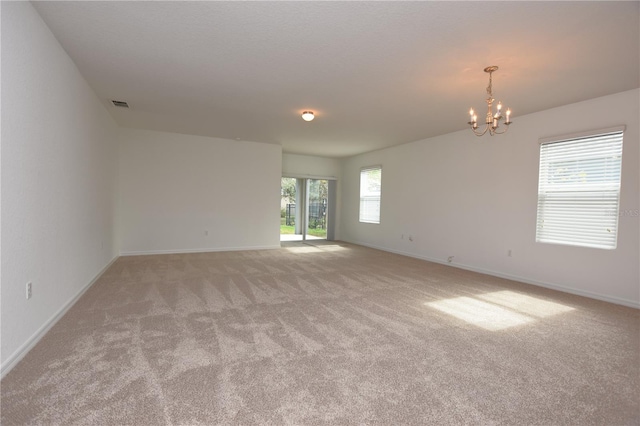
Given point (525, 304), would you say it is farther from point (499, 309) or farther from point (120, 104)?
point (120, 104)

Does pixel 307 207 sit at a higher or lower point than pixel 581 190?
lower

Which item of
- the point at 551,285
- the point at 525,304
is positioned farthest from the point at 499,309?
the point at 551,285

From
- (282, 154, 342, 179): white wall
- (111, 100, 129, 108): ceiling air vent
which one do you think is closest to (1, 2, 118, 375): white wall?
(111, 100, 129, 108): ceiling air vent

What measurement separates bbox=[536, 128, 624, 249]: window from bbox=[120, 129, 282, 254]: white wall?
542 cm

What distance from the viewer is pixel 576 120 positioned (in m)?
4.21

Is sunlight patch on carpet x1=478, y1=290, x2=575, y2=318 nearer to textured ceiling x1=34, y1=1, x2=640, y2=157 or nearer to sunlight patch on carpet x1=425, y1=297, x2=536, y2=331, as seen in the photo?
sunlight patch on carpet x1=425, y1=297, x2=536, y2=331

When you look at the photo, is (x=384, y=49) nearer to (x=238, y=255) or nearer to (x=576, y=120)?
(x=576, y=120)

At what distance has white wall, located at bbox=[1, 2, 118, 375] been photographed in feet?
6.61

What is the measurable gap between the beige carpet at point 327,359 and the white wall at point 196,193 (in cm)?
283

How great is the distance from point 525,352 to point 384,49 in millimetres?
2841

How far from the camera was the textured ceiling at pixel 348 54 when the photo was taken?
234cm

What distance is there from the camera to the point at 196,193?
22.6 feet

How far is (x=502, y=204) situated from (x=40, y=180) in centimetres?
A: 590

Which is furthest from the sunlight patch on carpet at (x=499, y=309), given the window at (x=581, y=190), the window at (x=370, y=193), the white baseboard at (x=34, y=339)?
the window at (x=370, y=193)
